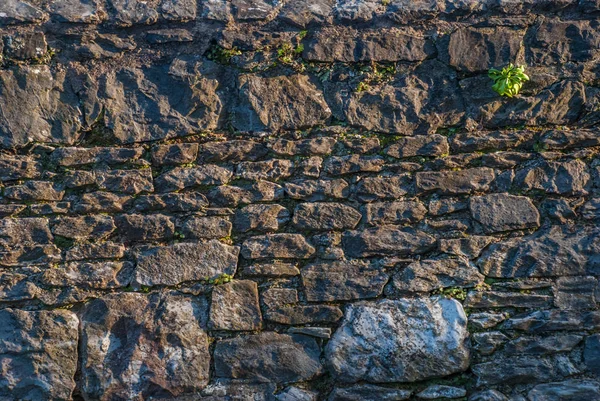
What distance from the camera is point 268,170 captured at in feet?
10.3

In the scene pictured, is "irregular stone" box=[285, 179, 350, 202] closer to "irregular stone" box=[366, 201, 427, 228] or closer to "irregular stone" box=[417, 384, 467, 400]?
"irregular stone" box=[366, 201, 427, 228]

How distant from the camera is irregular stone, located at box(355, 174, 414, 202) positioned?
3105 mm

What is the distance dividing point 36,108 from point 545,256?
2456mm

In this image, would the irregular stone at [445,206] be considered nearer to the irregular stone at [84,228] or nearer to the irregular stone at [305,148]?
the irregular stone at [305,148]

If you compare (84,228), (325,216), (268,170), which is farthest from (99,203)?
(325,216)

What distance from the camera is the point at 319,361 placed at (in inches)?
116

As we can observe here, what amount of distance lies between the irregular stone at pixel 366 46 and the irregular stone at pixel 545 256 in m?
1.01

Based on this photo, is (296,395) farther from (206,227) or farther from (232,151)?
(232,151)

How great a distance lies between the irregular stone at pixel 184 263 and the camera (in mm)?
3027

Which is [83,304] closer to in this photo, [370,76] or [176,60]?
[176,60]

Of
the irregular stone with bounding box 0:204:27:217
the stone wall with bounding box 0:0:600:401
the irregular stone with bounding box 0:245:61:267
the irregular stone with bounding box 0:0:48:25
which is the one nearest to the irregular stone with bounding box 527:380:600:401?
the stone wall with bounding box 0:0:600:401

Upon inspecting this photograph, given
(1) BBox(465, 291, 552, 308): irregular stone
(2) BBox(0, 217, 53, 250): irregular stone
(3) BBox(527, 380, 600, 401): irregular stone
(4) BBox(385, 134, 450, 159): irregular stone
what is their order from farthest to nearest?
(4) BBox(385, 134, 450, 159): irregular stone, (2) BBox(0, 217, 53, 250): irregular stone, (1) BBox(465, 291, 552, 308): irregular stone, (3) BBox(527, 380, 600, 401): irregular stone

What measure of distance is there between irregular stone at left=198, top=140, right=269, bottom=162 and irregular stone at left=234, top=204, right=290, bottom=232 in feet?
0.82

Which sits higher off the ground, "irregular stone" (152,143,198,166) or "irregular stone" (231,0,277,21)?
"irregular stone" (231,0,277,21)
